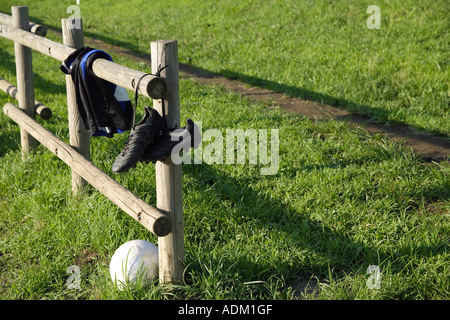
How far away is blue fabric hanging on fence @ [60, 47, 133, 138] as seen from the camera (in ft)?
10.8

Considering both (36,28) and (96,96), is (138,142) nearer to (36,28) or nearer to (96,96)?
(96,96)

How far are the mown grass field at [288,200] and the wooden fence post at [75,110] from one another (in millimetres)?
193

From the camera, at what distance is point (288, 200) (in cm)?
411

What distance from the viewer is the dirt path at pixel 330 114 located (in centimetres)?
496

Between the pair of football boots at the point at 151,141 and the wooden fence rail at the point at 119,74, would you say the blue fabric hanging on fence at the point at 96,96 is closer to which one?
the wooden fence rail at the point at 119,74

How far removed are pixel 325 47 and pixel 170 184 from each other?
574cm

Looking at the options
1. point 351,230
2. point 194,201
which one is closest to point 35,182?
point 194,201

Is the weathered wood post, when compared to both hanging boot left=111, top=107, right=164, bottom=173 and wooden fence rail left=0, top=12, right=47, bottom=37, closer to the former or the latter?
hanging boot left=111, top=107, right=164, bottom=173

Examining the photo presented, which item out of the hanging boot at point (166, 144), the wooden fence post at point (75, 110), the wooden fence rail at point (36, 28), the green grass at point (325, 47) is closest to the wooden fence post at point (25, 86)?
the wooden fence rail at point (36, 28)

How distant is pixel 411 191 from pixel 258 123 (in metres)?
1.98
